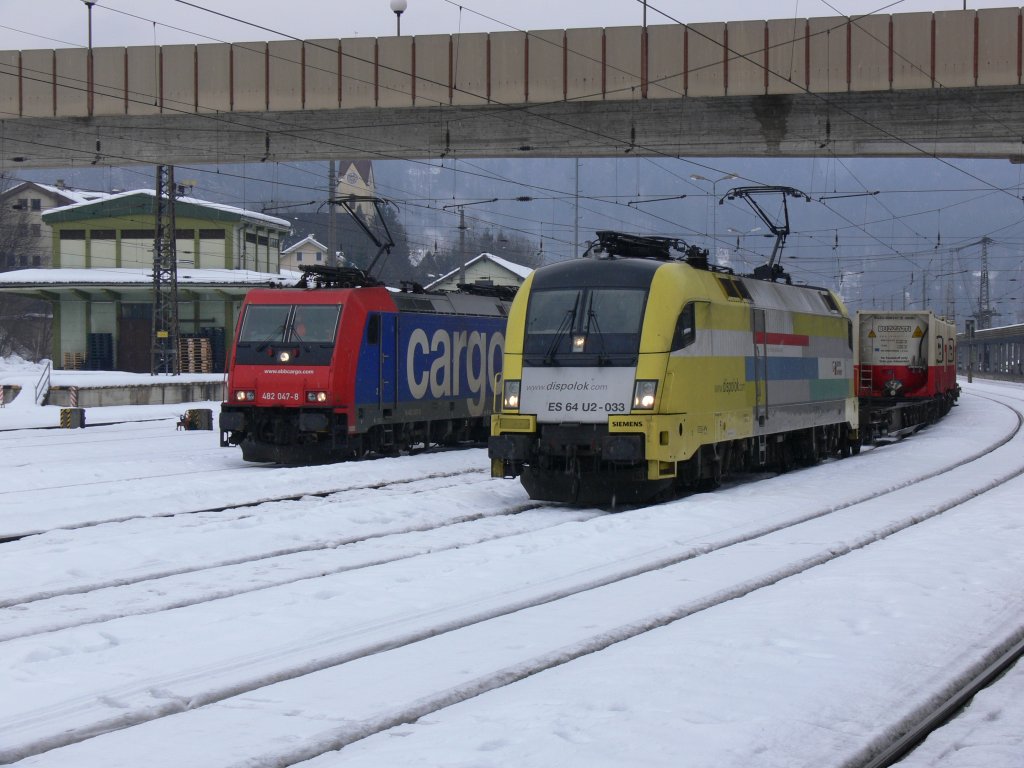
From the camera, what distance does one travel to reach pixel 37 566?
10.5 m

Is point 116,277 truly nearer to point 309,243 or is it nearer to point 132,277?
point 132,277

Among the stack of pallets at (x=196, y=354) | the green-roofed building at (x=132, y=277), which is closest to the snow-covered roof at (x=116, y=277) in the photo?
the green-roofed building at (x=132, y=277)

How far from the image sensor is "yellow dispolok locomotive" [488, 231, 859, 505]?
14.5m

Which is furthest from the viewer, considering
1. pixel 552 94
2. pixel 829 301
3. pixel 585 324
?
pixel 552 94

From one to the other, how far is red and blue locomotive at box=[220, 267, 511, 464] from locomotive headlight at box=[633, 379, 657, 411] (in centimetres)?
659

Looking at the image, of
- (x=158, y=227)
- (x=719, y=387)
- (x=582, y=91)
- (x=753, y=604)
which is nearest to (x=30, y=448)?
(x=582, y=91)

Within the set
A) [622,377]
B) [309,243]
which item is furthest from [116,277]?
[622,377]

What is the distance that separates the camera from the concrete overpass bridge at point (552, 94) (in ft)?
79.0

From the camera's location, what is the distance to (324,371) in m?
19.7

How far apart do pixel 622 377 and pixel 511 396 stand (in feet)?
4.76

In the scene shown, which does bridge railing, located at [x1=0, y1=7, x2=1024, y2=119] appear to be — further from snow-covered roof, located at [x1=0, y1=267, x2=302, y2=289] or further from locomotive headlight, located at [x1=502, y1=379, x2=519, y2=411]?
snow-covered roof, located at [x1=0, y1=267, x2=302, y2=289]

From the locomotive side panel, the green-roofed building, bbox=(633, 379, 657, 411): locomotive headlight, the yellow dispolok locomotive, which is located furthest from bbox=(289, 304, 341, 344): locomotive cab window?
the green-roofed building

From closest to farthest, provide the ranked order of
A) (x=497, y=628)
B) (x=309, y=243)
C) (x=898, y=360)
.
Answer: (x=497, y=628)
(x=898, y=360)
(x=309, y=243)

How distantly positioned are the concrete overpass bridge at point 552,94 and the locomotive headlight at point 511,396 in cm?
1124
